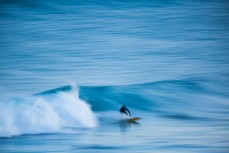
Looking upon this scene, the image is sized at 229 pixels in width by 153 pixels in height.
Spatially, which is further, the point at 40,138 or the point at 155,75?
the point at 155,75

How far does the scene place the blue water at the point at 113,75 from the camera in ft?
23.8

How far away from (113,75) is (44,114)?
13.4 ft

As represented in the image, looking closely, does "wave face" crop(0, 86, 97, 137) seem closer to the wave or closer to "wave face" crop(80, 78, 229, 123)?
the wave

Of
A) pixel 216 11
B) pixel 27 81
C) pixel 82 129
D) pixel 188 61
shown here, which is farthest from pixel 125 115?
pixel 216 11

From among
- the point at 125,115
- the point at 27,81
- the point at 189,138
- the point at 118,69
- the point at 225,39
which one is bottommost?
the point at 189,138

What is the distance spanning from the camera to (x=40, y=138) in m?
7.20

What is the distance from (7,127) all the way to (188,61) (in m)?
7.41

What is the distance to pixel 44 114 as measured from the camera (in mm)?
8180

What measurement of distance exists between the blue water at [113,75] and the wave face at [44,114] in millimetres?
19

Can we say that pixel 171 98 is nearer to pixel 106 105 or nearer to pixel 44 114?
pixel 106 105

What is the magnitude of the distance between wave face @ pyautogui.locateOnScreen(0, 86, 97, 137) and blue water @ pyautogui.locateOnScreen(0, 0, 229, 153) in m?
0.02

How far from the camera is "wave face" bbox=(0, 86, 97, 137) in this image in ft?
25.1

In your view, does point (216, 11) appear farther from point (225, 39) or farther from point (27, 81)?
point (27, 81)

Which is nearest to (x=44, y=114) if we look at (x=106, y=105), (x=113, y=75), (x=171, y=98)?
(x=106, y=105)
